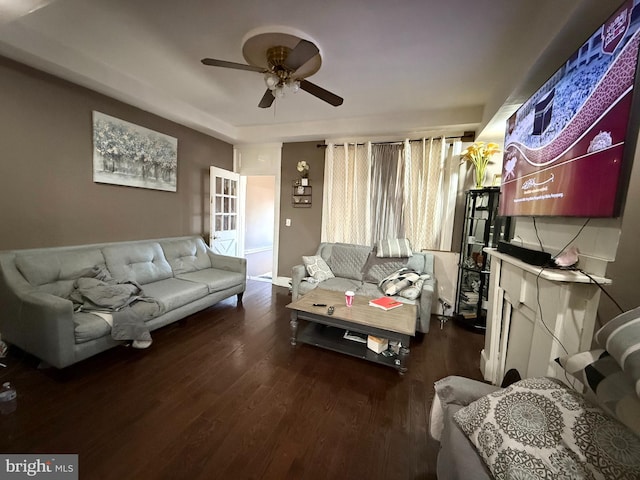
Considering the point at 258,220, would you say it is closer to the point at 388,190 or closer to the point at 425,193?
the point at 388,190

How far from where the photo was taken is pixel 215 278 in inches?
123

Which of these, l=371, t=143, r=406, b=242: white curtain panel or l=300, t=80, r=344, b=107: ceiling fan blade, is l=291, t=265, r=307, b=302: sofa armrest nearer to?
l=371, t=143, r=406, b=242: white curtain panel

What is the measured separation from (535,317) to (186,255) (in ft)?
12.2

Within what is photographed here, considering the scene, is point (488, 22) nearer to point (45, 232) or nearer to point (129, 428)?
point (129, 428)

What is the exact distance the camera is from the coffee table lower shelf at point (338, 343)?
6.96ft

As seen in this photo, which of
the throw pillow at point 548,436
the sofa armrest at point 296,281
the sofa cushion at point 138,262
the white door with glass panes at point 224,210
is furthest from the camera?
the white door with glass panes at point 224,210

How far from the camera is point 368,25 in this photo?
69.0 inches

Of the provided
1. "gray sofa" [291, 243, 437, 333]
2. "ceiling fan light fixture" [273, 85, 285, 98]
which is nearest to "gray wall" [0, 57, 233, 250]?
"ceiling fan light fixture" [273, 85, 285, 98]

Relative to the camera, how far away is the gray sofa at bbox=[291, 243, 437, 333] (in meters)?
2.69

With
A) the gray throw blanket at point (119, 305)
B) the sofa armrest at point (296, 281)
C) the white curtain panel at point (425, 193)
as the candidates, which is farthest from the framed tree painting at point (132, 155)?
the white curtain panel at point (425, 193)

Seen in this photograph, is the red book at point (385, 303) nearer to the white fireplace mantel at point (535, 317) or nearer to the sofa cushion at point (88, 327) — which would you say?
the white fireplace mantel at point (535, 317)

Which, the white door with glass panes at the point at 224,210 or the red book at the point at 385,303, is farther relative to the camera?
the white door with glass panes at the point at 224,210

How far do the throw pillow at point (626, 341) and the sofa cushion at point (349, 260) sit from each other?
2649 mm

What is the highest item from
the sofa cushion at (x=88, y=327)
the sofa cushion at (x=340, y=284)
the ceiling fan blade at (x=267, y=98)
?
the ceiling fan blade at (x=267, y=98)
